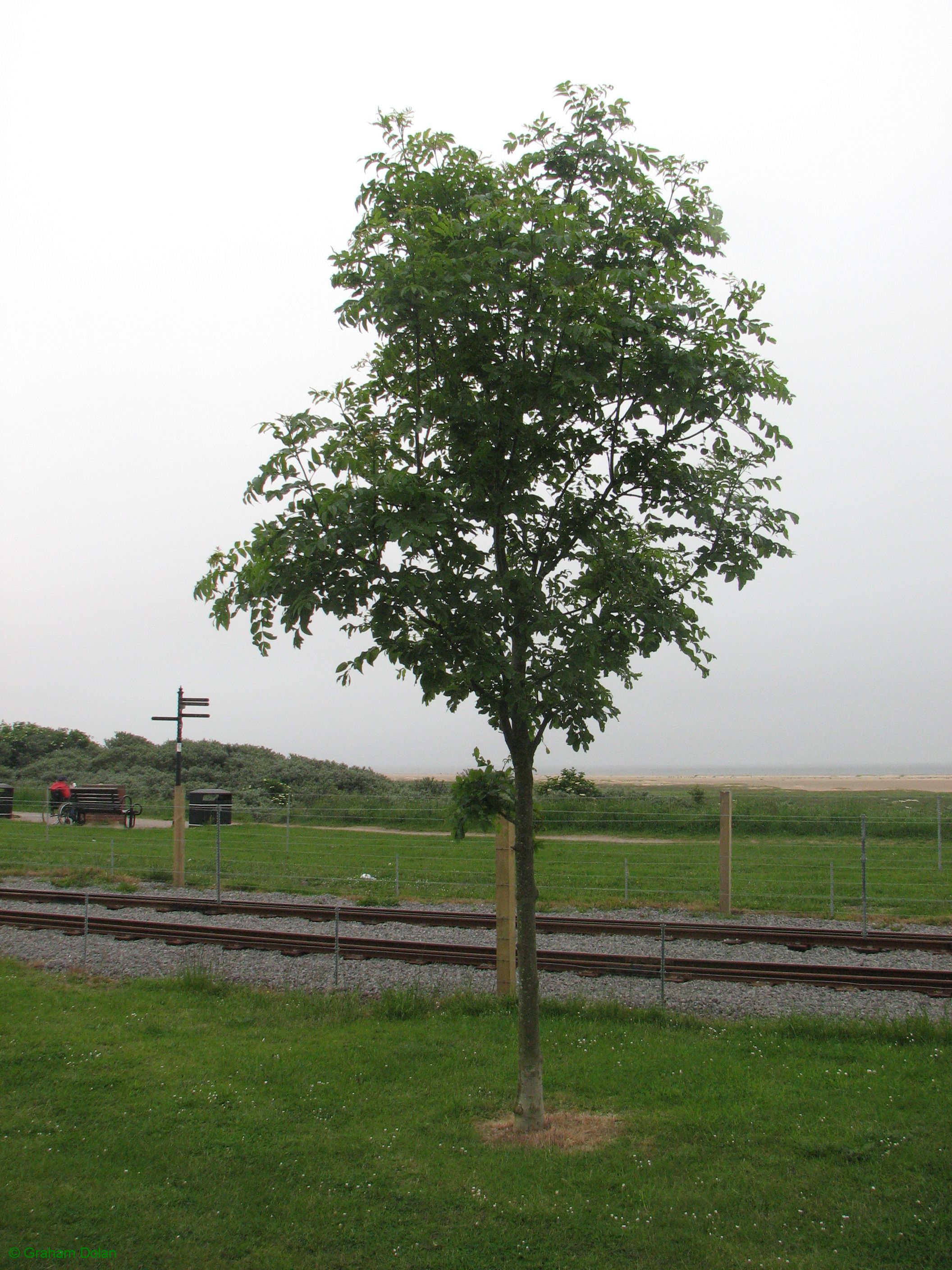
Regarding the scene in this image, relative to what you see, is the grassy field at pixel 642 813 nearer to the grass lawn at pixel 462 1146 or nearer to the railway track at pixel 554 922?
the railway track at pixel 554 922

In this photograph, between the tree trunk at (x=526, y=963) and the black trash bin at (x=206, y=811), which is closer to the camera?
the tree trunk at (x=526, y=963)

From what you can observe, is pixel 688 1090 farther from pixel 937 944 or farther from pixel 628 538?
pixel 937 944

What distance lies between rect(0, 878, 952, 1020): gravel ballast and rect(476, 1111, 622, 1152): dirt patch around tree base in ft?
10.6

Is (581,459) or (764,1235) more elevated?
(581,459)

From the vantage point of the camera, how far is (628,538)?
6.36m

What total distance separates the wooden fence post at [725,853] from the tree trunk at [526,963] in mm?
9758

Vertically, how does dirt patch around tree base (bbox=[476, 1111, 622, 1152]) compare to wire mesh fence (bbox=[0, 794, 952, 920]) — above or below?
above

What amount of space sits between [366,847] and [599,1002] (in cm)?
1615

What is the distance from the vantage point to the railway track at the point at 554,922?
12.6 m

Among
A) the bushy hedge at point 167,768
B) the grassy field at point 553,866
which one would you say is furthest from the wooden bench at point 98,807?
the bushy hedge at point 167,768

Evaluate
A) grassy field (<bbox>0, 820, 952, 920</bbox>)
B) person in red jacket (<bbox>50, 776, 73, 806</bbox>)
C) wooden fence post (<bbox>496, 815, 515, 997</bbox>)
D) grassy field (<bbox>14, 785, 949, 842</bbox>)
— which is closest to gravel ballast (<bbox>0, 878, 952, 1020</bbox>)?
wooden fence post (<bbox>496, 815, 515, 997</bbox>)

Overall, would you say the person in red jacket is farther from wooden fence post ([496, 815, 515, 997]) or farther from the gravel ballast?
wooden fence post ([496, 815, 515, 997])

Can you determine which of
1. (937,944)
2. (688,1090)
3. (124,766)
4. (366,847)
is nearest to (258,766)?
(124,766)

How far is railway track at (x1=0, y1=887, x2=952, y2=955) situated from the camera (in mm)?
12602
